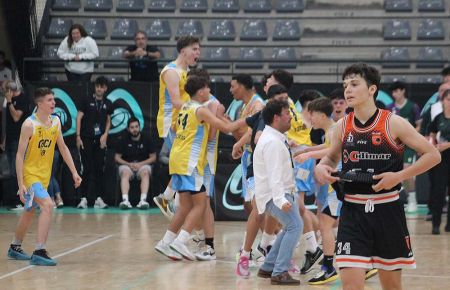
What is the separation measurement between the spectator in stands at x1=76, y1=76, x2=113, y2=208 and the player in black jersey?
1082 cm

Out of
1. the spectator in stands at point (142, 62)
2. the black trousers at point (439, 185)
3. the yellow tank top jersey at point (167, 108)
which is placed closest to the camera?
the yellow tank top jersey at point (167, 108)

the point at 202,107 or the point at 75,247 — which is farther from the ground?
the point at 202,107

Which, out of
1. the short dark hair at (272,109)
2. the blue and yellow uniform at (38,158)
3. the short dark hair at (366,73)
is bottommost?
the blue and yellow uniform at (38,158)

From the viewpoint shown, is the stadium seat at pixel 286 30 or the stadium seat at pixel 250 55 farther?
the stadium seat at pixel 286 30

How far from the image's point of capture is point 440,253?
10.5 metres

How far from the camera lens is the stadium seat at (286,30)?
19156 mm

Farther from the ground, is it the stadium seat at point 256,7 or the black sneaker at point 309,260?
the stadium seat at point 256,7

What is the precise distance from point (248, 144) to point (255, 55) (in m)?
9.26

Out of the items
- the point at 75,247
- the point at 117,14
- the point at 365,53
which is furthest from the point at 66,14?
the point at 75,247

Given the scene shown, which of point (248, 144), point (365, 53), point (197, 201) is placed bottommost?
point (197, 201)

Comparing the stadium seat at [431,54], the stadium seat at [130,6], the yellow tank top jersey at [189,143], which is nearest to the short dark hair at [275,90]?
the yellow tank top jersey at [189,143]

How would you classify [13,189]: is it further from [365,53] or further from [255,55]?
[365,53]

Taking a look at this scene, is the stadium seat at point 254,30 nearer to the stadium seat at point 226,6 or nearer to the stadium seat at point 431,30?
the stadium seat at point 226,6

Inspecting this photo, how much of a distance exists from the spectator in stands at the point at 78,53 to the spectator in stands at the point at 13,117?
3.28 ft
